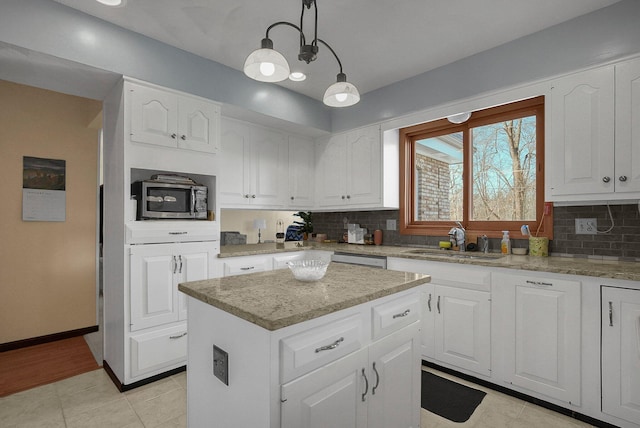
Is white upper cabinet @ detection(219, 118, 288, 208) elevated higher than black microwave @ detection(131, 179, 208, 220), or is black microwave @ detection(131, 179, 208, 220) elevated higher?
white upper cabinet @ detection(219, 118, 288, 208)

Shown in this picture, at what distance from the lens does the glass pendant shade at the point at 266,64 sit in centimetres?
146

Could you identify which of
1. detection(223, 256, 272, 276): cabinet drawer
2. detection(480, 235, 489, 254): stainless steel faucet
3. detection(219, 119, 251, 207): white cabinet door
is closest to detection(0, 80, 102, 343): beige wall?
detection(219, 119, 251, 207): white cabinet door

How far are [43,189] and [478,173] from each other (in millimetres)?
4313

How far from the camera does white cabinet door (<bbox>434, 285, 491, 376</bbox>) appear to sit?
7.69 ft

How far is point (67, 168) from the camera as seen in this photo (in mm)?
3363

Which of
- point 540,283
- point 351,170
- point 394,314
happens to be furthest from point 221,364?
point 351,170

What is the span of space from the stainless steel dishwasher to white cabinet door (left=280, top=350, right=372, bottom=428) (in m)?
1.65

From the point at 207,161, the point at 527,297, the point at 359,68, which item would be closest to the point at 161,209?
the point at 207,161

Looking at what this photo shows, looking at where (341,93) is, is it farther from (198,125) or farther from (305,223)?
(305,223)

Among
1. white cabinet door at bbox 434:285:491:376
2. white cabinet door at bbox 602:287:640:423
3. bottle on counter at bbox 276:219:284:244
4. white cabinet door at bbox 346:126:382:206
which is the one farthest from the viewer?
bottle on counter at bbox 276:219:284:244

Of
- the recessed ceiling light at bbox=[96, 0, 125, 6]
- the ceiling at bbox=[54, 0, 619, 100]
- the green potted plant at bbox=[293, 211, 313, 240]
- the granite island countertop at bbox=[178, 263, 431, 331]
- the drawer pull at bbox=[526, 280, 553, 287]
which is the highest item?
the ceiling at bbox=[54, 0, 619, 100]

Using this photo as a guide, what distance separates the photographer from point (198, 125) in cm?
278

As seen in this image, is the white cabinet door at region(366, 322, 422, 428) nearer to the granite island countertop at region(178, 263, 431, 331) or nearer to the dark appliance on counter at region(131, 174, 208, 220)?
the granite island countertop at region(178, 263, 431, 331)

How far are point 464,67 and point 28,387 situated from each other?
4305mm
